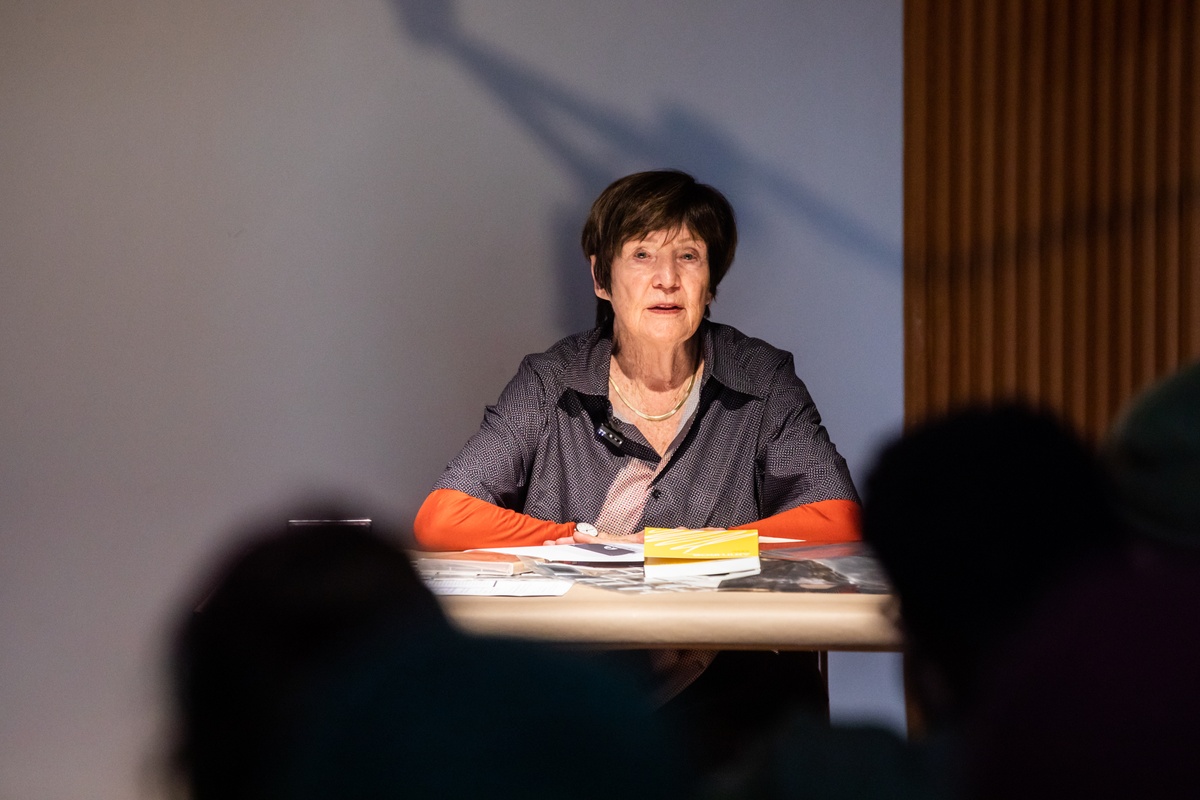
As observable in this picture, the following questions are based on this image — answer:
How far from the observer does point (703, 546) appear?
133cm

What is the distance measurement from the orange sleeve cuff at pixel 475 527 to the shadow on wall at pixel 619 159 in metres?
A: 1.11

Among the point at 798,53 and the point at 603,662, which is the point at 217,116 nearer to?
the point at 798,53

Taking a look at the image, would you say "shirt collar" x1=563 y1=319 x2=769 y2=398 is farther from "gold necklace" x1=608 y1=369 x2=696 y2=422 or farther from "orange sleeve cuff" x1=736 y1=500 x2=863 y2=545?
"orange sleeve cuff" x1=736 y1=500 x2=863 y2=545

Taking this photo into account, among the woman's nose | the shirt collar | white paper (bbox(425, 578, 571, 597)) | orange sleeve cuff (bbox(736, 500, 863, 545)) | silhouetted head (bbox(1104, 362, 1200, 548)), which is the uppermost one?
the woman's nose

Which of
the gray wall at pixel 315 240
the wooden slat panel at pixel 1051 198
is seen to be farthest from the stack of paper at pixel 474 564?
the wooden slat panel at pixel 1051 198

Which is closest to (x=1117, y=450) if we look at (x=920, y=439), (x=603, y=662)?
(x=920, y=439)

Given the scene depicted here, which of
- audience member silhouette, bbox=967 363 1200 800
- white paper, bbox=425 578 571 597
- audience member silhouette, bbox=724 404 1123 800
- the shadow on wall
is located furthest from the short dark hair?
audience member silhouette, bbox=967 363 1200 800

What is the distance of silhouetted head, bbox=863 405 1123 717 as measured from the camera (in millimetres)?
447

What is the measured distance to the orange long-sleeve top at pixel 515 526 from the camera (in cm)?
170

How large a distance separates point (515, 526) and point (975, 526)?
4.27 ft

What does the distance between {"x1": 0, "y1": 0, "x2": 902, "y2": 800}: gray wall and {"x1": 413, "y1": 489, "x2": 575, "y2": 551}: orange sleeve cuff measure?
→ 1006 millimetres

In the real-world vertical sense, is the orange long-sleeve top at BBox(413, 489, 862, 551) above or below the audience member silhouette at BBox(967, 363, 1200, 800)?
below

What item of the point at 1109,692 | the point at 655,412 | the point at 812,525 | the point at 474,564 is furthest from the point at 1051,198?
the point at 1109,692

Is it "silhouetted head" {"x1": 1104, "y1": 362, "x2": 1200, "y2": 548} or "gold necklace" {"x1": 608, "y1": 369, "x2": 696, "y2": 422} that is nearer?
"silhouetted head" {"x1": 1104, "y1": 362, "x2": 1200, "y2": 548}
